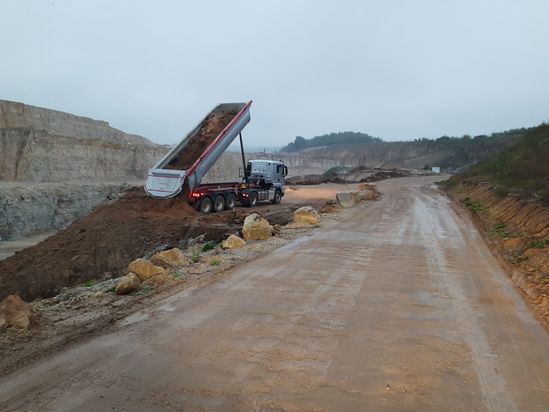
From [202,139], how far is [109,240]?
22.2ft

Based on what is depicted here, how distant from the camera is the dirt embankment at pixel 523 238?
271 inches

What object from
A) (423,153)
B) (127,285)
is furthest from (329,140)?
(127,285)

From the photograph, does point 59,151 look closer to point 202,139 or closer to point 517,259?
point 202,139

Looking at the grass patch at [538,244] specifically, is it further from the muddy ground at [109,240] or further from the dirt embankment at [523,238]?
the muddy ground at [109,240]

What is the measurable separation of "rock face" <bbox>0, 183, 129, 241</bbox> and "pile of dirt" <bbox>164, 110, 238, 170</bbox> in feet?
22.9

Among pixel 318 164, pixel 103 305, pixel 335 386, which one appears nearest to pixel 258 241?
pixel 103 305

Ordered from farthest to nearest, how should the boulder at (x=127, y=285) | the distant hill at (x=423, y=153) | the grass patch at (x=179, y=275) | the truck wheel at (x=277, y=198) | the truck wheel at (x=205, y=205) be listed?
the distant hill at (x=423, y=153) < the truck wheel at (x=277, y=198) < the truck wheel at (x=205, y=205) < the grass patch at (x=179, y=275) < the boulder at (x=127, y=285)

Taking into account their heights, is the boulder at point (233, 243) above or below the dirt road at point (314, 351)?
above

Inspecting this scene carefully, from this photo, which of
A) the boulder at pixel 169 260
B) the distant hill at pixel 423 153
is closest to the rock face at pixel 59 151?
the boulder at pixel 169 260

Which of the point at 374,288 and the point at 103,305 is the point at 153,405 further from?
the point at 374,288

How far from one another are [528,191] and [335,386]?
13858 mm

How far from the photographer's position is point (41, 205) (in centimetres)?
2589

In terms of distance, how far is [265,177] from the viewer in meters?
23.4

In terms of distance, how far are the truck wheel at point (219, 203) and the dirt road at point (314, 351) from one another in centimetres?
1149
